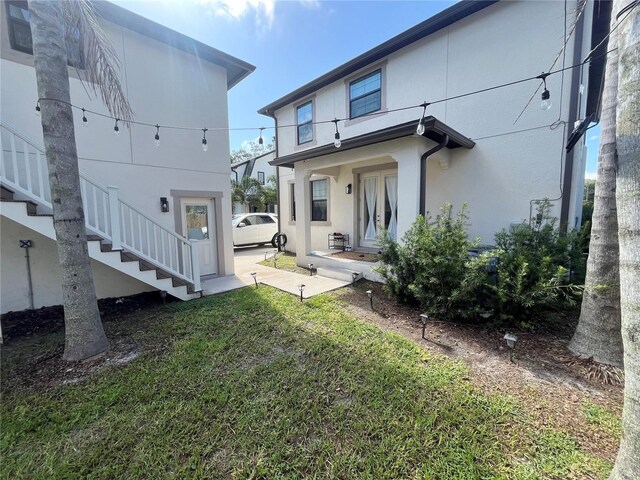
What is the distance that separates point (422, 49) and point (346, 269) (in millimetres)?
6085

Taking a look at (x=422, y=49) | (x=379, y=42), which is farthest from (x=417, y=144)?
(x=379, y=42)

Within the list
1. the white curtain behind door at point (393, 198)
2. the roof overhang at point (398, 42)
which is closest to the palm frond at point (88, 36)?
the roof overhang at point (398, 42)

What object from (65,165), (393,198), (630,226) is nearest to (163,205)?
(65,165)

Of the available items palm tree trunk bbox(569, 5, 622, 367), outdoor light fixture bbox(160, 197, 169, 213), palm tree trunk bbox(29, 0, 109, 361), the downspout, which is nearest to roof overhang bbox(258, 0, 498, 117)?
the downspout

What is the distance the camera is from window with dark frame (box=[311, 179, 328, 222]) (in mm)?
9797

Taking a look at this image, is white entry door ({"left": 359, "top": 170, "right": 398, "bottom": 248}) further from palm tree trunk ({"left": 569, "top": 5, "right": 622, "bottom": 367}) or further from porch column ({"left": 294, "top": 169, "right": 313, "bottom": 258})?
palm tree trunk ({"left": 569, "top": 5, "right": 622, "bottom": 367})

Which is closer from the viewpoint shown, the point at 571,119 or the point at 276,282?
the point at 571,119

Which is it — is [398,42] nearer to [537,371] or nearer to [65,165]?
[65,165]

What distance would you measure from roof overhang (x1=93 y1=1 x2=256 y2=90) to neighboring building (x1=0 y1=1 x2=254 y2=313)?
0.02m

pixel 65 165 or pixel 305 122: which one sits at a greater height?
pixel 305 122

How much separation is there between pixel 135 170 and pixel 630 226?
7487 mm

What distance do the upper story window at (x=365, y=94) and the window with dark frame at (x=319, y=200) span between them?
252 centimetres

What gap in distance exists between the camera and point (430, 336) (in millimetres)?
3979

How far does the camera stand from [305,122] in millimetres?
9945
